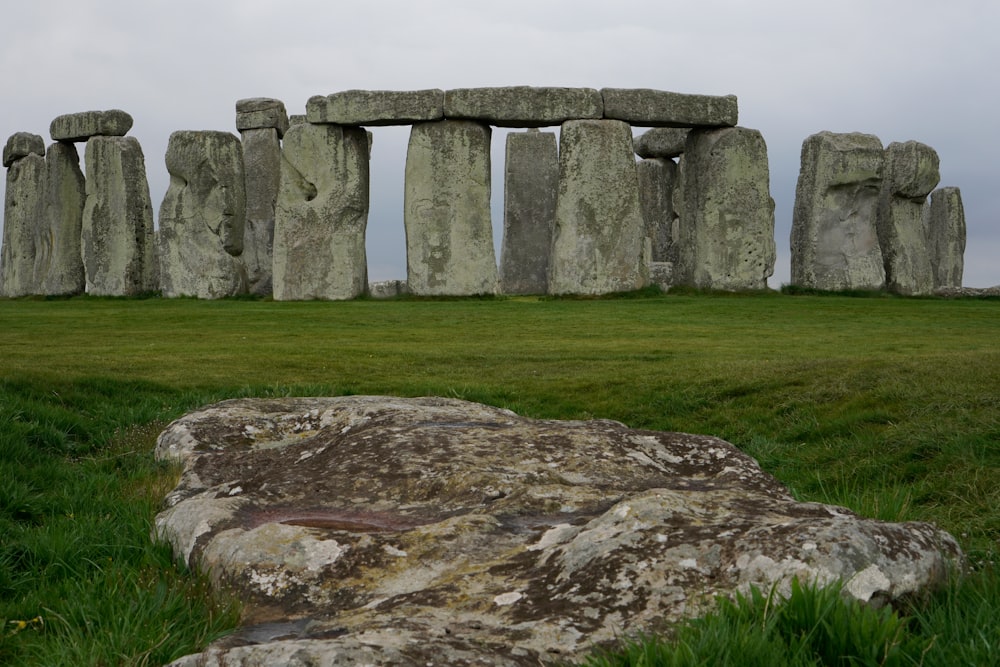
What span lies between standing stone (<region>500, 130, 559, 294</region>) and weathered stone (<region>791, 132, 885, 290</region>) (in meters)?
7.06

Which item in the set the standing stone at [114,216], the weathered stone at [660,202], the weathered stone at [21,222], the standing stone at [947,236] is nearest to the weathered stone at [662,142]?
the weathered stone at [660,202]

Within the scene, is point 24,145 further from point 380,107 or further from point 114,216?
point 380,107

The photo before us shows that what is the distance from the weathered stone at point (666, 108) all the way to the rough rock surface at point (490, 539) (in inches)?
637

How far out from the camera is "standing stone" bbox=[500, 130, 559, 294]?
2802 cm

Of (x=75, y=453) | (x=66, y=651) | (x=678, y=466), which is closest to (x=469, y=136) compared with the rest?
(x=75, y=453)

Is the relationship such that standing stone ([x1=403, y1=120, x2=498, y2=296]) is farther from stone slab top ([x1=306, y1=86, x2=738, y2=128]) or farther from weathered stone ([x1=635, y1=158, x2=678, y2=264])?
weathered stone ([x1=635, y1=158, x2=678, y2=264])

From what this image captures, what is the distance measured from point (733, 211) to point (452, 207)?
17.5 feet

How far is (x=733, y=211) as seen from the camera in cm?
2162

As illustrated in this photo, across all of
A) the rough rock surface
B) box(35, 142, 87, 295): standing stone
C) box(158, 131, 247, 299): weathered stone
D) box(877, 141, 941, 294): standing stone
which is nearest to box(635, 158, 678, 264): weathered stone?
box(877, 141, 941, 294): standing stone

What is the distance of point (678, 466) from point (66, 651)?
2581 millimetres

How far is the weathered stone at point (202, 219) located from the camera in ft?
75.7

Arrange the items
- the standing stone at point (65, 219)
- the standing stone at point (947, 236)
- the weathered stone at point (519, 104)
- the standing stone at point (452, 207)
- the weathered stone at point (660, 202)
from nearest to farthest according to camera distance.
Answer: the weathered stone at point (519, 104)
the standing stone at point (452, 207)
the standing stone at point (65, 219)
the weathered stone at point (660, 202)
the standing stone at point (947, 236)

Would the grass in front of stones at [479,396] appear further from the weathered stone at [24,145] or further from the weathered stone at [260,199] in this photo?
the weathered stone at [24,145]

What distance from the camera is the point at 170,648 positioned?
3.26 metres
